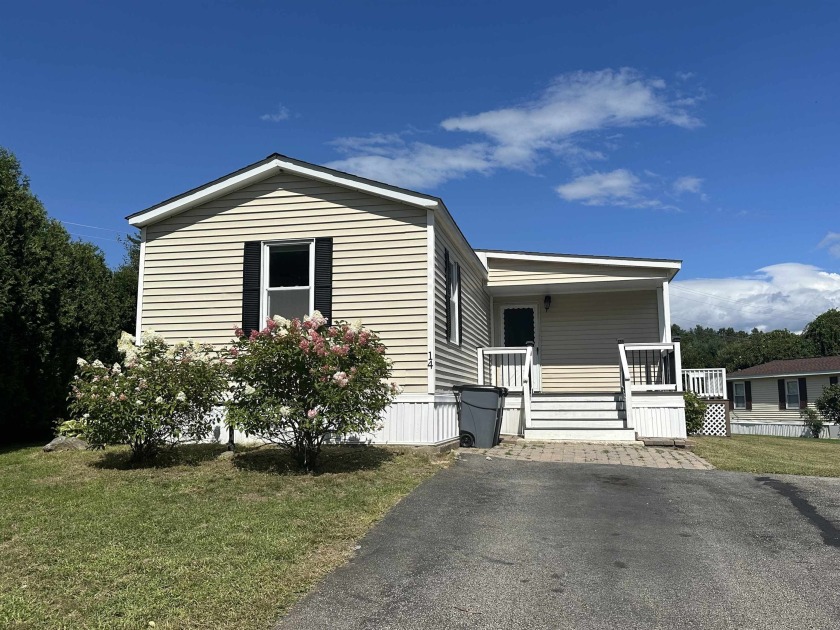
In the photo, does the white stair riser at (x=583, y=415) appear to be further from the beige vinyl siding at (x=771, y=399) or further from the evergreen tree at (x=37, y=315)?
the beige vinyl siding at (x=771, y=399)

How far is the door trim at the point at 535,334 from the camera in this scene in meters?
14.3

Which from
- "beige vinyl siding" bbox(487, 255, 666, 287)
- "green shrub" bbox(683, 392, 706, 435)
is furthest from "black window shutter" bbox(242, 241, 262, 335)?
"green shrub" bbox(683, 392, 706, 435)

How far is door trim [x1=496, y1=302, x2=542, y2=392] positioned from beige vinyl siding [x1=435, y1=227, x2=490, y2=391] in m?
0.54

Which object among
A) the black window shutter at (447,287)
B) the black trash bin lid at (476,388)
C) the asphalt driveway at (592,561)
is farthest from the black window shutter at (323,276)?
the asphalt driveway at (592,561)

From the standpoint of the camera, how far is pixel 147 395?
773 centimetres

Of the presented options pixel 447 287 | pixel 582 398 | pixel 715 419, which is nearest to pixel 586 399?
pixel 582 398

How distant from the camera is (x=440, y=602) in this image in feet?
12.5

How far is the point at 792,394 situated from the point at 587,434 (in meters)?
23.7

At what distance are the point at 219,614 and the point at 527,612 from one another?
1761 mm

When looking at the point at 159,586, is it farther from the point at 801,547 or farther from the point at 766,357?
the point at 766,357

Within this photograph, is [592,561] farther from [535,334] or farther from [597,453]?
[535,334]

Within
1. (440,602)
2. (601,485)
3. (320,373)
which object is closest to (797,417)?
(601,485)

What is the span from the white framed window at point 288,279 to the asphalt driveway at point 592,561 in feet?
14.3

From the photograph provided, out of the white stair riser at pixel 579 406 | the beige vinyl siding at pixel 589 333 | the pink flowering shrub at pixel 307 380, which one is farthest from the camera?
the beige vinyl siding at pixel 589 333
